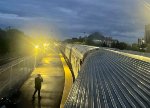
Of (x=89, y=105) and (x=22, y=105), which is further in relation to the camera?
(x=22, y=105)

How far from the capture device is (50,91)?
26.2 meters

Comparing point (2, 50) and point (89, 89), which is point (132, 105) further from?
point (2, 50)

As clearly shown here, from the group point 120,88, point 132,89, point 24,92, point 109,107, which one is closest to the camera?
point 109,107

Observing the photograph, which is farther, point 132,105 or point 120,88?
point 120,88

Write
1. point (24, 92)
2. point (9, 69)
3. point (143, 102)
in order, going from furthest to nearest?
1. point (24, 92)
2. point (9, 69)
3. point (143, 102)

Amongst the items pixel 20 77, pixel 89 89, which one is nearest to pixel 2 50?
pixel 20 77

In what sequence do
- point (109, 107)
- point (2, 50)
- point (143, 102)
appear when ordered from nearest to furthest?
point (143, 102) → point (109, 107) → point (2, 50)

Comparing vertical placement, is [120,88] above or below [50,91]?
above

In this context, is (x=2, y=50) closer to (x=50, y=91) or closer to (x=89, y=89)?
(x=50, y=91)

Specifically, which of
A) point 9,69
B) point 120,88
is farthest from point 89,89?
point 9,69

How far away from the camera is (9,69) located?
76.2 feet

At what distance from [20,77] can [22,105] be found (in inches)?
343

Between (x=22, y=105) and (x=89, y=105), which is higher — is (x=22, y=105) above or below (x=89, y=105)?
below

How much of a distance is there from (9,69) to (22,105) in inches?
142
